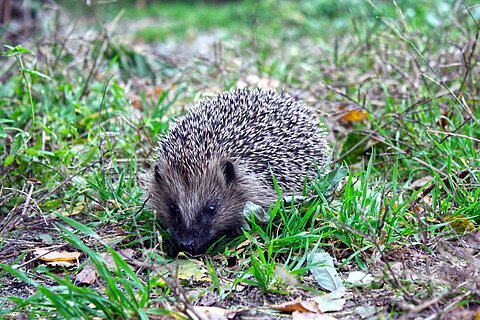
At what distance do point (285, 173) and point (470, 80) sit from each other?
7.33 feet

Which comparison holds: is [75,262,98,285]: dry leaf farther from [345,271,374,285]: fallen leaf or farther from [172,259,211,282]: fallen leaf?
[345,271,374,285]: fallen leaf

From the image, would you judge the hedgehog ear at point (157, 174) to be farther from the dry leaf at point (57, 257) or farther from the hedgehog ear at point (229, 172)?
the dry leaf at point (57, 257)

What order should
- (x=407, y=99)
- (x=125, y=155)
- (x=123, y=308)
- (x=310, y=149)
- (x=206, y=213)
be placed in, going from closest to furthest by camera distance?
(x=123, y=308) → (x=206, y=213) → (x=310, y=149) → (x=125, y=155) → (x=407, y=99)

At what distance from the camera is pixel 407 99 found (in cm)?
648

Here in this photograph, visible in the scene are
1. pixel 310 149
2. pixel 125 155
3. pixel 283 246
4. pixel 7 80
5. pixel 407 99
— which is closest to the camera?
pixel 283 246

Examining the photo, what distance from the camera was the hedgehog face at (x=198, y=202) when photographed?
463 centimetres

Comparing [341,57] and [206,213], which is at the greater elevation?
[341,57]

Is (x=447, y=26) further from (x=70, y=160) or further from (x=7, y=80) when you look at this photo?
(x=7, y=80)

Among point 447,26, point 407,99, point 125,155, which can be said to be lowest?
point 125,155

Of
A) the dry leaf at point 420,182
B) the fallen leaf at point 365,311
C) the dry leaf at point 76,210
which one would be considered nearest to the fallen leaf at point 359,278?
the fallen leaf at point 365,311

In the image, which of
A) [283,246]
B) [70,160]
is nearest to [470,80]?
[283,246]

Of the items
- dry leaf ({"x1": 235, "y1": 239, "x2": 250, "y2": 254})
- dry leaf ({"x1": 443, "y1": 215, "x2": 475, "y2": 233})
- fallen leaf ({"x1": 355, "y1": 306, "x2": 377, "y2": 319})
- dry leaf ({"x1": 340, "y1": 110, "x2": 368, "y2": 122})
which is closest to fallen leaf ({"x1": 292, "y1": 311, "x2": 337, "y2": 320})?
fallen leaf ({"x1": 355, "y1": 306, "x2": 377, "y2": 319})

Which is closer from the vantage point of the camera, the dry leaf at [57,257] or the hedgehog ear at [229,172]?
the dry leaf at [57,257]

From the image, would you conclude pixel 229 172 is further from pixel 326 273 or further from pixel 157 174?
pixel 326 273
